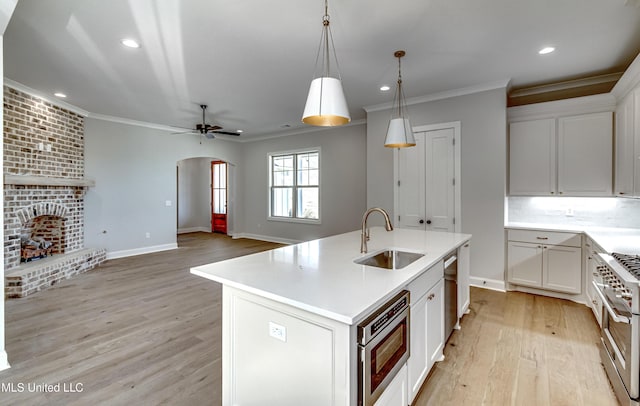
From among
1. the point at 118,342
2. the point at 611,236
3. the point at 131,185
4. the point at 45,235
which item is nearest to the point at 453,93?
the point at 611,236

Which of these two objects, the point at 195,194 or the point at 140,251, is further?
the point at 195,194

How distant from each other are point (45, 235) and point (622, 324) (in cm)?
721

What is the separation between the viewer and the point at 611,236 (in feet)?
9.95

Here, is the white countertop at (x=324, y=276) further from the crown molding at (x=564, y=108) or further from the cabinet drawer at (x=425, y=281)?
the crown molding at (x=564, y=108)

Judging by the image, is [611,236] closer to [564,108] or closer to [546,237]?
[546,237]

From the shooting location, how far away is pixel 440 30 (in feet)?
8.77

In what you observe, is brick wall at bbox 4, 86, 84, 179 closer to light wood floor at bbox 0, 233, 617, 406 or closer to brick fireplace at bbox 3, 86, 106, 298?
brick fireplace at bbox 3, 86, 106, 298

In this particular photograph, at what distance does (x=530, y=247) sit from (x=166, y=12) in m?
4.70

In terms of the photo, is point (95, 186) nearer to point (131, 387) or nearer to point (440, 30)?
point (131, 387)

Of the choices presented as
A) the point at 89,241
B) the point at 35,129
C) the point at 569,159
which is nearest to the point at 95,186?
the point at 89,241

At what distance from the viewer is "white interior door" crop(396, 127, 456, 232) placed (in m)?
4.30

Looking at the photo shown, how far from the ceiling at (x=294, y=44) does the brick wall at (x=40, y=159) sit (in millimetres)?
432

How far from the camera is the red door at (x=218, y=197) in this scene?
934 centimetres

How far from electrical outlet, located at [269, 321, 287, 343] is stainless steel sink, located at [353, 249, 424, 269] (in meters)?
1.04
